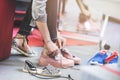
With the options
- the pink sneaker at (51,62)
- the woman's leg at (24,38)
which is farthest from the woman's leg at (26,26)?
the pink sneaker at (51,62)

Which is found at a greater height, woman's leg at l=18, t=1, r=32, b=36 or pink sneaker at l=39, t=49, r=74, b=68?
woman's leg at l=18, t=1, r=32, b=36

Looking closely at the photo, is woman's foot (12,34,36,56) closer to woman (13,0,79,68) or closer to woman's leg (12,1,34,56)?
woman's leg (12,1,34,56)

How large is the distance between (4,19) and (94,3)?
67.6 inches

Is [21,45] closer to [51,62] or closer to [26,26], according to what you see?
[26,26]

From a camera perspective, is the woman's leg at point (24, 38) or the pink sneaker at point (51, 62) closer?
the pink sneaker at point (51, 62)

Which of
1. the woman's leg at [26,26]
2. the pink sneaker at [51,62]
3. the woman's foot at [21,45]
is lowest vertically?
the pink sneaker at [51,62]

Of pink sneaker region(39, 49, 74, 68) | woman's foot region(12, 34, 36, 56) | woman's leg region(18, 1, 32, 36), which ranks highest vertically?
woman's leg region(18, 1, 32, 36)

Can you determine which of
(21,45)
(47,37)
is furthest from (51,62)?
(21,45)

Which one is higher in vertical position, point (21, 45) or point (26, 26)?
point (26, 26)

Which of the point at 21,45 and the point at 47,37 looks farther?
the point at 21,45

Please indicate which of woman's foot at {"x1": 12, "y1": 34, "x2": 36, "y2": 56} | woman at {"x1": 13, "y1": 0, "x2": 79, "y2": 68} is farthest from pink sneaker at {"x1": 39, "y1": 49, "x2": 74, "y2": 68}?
woman's foot at {"x1": 12, "y1": 34, "x2": 36, "y2": 56}

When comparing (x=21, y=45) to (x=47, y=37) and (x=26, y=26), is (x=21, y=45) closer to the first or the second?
(x=26, y=26)

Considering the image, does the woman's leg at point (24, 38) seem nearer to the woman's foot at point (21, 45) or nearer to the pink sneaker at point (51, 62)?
the woman's foot at point (21, 45)

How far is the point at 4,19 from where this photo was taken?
1494 mm
